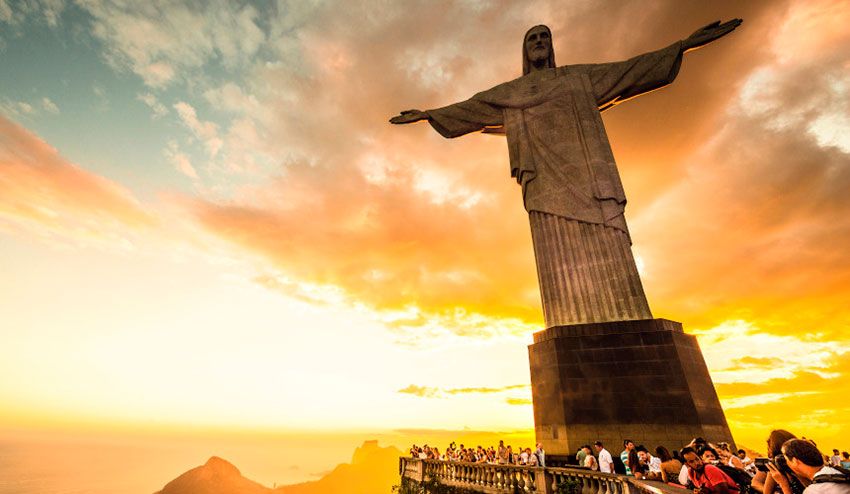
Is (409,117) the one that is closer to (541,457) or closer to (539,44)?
(539,44)

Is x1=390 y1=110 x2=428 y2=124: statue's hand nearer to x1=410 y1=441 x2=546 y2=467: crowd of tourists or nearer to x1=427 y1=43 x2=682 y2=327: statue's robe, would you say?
x1=427 y1=43 x2=682 y2=327: statue's robe

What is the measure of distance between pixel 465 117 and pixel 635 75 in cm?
731

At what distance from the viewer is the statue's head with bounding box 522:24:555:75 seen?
55.6 ft

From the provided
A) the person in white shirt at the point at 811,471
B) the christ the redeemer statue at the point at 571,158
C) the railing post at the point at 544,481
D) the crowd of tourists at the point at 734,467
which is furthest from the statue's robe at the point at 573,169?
the person in white shirt at the point at 811,471

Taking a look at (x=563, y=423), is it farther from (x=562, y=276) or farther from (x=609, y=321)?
(x=562, y=276)

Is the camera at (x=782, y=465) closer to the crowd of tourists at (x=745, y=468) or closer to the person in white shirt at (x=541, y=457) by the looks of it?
the crowd of tourists at (x=745, y=468)

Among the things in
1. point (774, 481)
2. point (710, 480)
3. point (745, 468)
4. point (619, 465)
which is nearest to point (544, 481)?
point (619, 465)

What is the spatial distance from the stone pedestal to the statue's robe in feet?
2.91

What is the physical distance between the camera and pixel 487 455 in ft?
49.5

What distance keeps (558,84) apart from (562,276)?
8.68 meters

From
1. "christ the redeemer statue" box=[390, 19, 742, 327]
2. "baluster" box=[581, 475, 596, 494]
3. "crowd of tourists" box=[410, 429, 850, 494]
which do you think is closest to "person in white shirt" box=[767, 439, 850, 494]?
"crowd of tourists" box=[410, 429, 850, 494]

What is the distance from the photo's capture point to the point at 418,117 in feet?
58.1

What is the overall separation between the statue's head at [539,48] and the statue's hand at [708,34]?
5345 millimetres

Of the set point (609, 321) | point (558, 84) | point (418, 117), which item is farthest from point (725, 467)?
point (418, 117)
